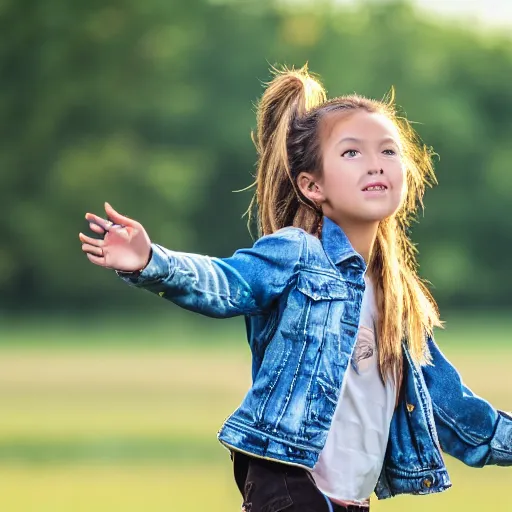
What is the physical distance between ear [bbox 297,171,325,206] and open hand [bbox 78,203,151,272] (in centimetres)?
70

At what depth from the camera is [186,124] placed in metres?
39.9

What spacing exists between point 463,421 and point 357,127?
874 mm

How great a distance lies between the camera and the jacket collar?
366cm

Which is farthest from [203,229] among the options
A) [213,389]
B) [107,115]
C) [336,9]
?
[213,389]

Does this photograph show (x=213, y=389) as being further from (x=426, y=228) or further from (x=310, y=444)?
(x=426, y=228)

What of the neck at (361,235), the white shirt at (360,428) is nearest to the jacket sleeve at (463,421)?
the white shirt at (360,428)

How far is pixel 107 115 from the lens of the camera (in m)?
39.3

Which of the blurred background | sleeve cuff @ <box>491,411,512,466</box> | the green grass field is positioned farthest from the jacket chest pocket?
the blurred background

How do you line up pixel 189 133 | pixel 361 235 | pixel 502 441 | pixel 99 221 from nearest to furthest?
pixel 99 221
pixel 361 235
pixel 502 441
pixel 189 133

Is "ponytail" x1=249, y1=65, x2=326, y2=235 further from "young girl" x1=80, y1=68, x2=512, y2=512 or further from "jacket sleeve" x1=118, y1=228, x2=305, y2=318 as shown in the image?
"jacket sleeve" x1=118, y1=228, x2=305, y2=318

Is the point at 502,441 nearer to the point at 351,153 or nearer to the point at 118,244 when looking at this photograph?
the point at 351,153

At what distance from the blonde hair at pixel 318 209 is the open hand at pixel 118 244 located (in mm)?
701

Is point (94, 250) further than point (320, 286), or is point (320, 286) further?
point (320, 286)

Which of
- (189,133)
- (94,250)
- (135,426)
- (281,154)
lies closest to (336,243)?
(281,154)
